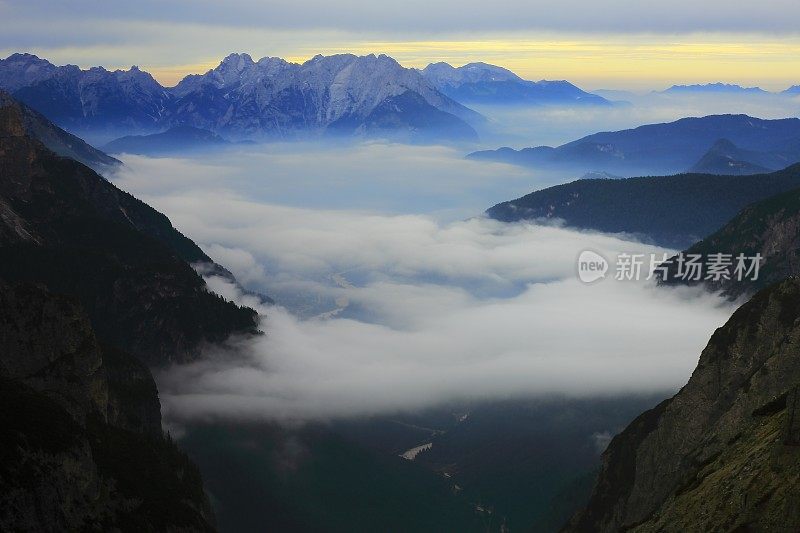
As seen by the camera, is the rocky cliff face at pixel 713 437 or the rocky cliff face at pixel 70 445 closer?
the rocky cliff face at pixel 713 437

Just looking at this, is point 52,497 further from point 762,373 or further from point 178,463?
point 762,373

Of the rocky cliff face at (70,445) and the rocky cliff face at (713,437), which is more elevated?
the rocky cliff face at (713,437)

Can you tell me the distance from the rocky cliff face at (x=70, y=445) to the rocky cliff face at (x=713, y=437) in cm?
6799

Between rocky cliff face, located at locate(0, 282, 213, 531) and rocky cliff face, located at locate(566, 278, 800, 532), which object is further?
rocky cliff face, located at locate(0, 282, 213, 531)

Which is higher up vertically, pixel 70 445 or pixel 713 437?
pixel 713 437

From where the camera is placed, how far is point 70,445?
12050cm

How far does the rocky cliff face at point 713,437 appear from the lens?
244 feet

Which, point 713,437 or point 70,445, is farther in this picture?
point 70,445

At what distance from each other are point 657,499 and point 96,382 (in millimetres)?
104581

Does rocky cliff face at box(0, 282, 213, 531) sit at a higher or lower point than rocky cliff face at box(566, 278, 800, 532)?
lower

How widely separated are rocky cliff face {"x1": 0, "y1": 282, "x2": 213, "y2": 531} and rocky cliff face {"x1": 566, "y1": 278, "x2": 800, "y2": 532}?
68.0 meters

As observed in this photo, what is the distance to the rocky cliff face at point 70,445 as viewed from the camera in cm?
11225

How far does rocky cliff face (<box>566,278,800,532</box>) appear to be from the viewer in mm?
74438

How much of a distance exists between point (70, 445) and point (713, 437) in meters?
82.8
